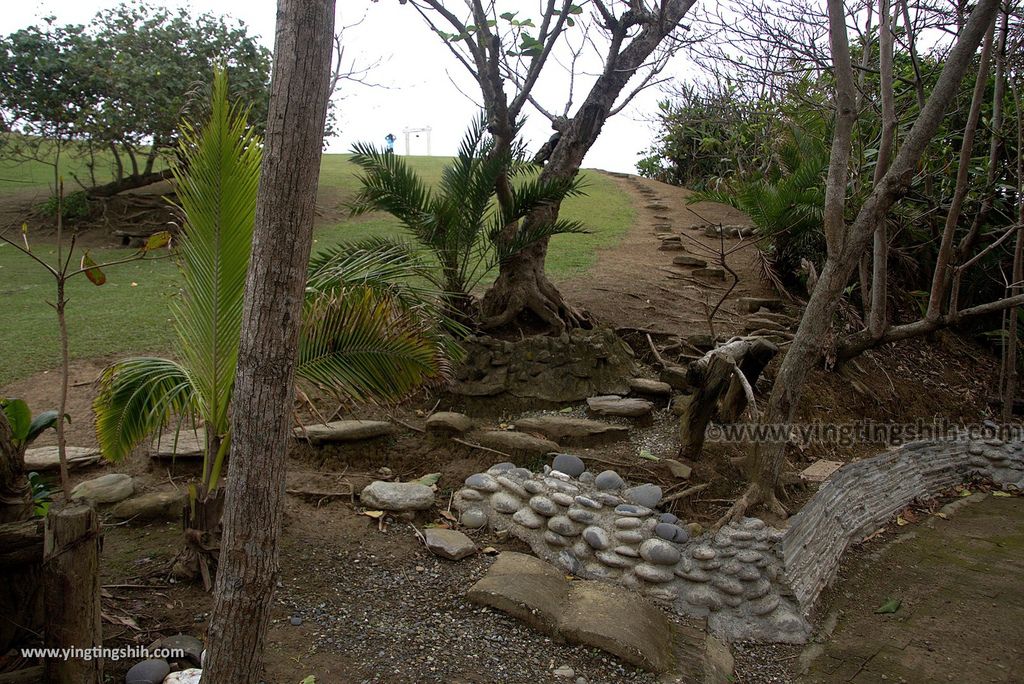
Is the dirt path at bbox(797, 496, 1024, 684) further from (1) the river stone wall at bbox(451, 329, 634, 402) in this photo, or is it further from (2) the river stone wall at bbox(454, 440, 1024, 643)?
(1) the river stone wall at bbox(451, 329, 634, 402)

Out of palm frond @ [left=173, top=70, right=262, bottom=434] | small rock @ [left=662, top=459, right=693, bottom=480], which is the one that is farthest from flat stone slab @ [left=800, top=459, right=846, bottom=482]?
palm frond @ [left=173, top=70, right=262, bottom=434]

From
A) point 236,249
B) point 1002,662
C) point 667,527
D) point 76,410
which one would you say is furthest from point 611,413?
point 76,410

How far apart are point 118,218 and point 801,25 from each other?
10.8 m

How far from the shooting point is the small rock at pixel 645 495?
4762mm

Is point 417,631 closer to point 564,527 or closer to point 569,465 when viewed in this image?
point 564,527

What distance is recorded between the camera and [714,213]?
14969mm

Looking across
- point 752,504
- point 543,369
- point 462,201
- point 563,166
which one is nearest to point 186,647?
point 752,504

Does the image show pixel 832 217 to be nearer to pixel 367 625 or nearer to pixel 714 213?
pixel 367 625

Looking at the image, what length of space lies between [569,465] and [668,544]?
97cm

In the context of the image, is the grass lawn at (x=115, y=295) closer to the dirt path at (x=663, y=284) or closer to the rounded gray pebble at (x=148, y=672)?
the dirt path at (x=663, y=284)

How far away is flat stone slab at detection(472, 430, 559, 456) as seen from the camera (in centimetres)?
543

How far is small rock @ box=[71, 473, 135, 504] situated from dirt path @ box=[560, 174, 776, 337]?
4.66 m

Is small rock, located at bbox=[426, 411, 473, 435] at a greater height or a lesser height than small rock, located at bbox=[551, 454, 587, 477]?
greater

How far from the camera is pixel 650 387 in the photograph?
20.5 feet
